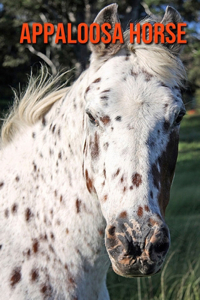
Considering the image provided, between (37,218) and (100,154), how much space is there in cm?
61

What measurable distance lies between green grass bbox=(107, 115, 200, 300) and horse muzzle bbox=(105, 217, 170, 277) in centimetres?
77

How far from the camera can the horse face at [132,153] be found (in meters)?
1.53

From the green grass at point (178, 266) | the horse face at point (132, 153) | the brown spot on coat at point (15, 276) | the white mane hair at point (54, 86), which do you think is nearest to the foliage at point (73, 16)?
the green grass at point (178, 266)

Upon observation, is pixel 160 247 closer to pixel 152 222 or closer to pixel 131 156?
pixel 152 222

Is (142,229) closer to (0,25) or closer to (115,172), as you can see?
(115,172)

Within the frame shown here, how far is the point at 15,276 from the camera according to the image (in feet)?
6.05

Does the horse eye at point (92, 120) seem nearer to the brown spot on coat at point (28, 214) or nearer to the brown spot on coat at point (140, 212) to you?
the brown spot on coat at point (140, 212)

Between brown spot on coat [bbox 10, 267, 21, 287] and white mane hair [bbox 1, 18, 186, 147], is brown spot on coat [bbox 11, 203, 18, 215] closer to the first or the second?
brown spot on coat [bbox 10, 267, 21, 287]

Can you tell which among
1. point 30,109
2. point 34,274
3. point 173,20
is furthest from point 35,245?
point 173,20

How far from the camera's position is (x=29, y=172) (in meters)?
2.14

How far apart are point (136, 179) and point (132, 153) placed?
14 centimetres

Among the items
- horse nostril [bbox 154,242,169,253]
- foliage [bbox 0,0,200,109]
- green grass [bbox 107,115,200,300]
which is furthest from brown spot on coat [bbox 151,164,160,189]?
foliage [bbox 0,0,200,109]

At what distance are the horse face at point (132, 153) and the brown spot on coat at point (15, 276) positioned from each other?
59cm

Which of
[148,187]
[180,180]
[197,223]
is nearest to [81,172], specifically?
[148,187]
